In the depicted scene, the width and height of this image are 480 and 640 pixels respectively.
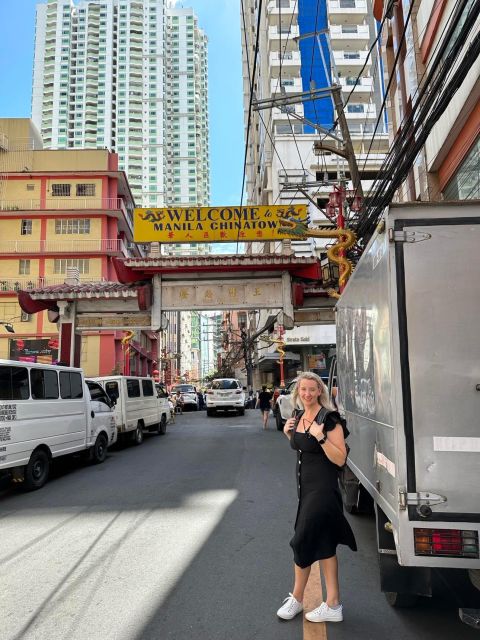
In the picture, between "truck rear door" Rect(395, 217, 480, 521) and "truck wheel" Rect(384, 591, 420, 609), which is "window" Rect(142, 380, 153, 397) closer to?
"truck wheel" Rect(384, 591, 420, 609)

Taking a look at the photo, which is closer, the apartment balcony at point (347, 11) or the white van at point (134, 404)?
the white van at point (134, 404)

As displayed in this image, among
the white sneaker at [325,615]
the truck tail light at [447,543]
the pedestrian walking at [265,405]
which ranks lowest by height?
the white sneaker at [325,615]

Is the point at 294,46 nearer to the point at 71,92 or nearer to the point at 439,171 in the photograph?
the point at 439,171

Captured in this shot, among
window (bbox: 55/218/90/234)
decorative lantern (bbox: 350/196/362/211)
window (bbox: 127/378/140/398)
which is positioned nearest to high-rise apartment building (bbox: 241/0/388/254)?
window (bbox: 55/218/90/234)

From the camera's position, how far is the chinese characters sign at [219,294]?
16641mm

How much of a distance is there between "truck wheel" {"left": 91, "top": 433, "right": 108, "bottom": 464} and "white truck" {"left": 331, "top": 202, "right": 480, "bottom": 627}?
9079mm

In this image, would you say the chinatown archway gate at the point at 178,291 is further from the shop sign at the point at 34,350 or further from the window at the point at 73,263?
the window at the point at 73,263

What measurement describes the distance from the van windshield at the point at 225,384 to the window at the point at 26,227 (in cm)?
2301

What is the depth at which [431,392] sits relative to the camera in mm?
3023

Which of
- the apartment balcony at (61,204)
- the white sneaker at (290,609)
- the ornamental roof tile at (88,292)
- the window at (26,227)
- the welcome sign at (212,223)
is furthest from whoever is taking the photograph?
the window at (26,227)

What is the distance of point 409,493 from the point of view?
9.78ft

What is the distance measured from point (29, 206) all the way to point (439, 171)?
117ft

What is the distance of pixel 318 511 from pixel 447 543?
87 cm

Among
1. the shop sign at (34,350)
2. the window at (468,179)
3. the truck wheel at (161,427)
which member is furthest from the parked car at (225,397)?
the window at (468,179)
